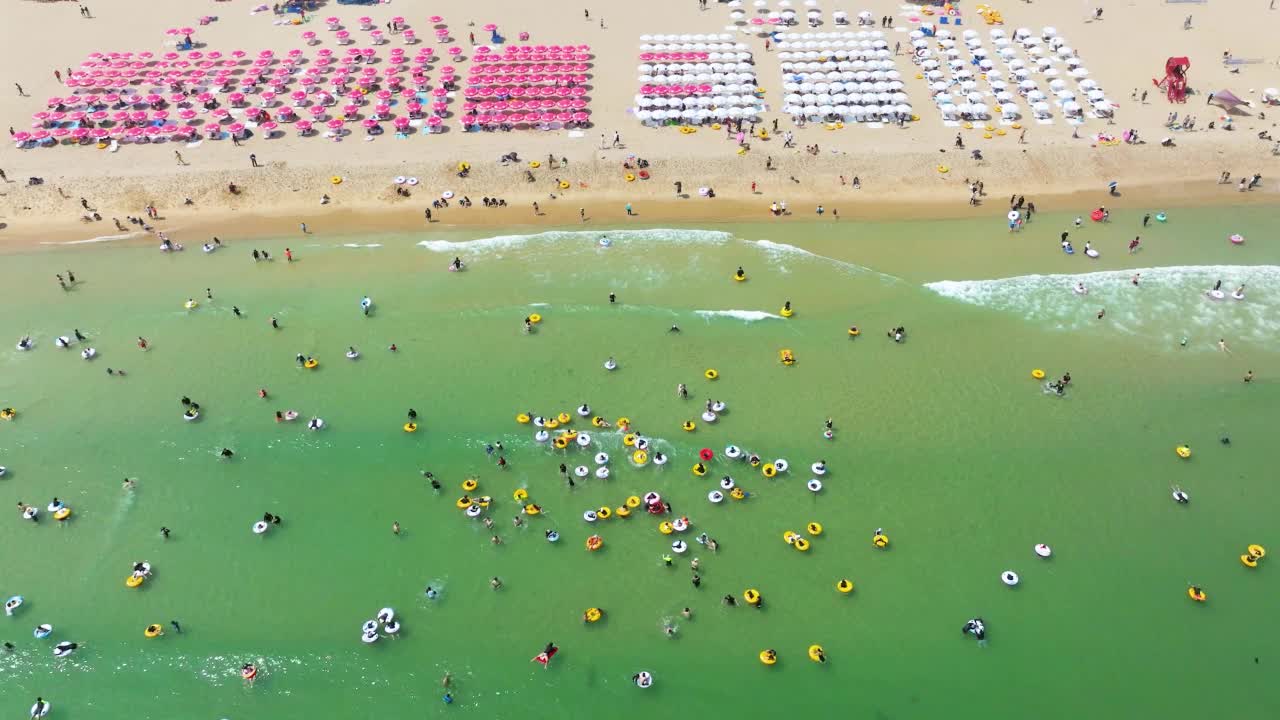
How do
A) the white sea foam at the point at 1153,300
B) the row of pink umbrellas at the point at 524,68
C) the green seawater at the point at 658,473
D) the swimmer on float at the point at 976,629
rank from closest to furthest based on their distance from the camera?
the green seawater at the point at 658,473 → the swimmer on float at the point at 976,629 → the white sea foam at the point at 1153,300 → the row of pink umbrellas at the point at 524,68

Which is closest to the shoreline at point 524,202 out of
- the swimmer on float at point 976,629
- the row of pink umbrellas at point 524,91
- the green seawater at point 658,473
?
the green seawater at point 658,473

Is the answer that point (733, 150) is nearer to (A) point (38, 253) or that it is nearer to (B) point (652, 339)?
(B) point (652, 339)

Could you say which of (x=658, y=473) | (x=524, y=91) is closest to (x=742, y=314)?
(x=658, y=473)

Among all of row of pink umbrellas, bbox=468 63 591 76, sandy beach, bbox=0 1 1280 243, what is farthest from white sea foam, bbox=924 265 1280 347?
row of pink umbrellas, bbox=468 63 591 76

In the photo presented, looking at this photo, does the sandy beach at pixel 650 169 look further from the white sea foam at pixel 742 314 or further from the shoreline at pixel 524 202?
the white sea foam at pixel 742 314

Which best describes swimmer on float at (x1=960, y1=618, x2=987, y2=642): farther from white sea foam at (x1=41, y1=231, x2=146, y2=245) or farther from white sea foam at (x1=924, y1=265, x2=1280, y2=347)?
white sea foam at (x1=41, y1=231, x2=146, y2=245)

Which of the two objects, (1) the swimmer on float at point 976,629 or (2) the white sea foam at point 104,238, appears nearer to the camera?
(1) the swimmer on float at point 976,629
